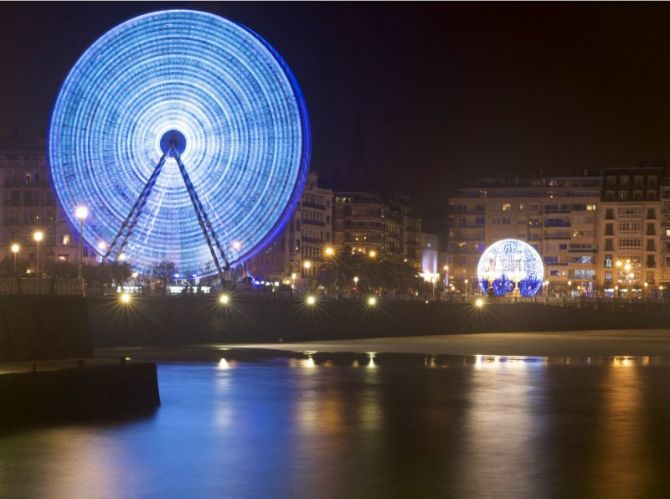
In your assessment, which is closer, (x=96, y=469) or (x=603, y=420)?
(x=96, y=469)

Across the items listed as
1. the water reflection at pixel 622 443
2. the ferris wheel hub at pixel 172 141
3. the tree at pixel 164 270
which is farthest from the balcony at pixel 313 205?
the water reflection at pixel 622 443

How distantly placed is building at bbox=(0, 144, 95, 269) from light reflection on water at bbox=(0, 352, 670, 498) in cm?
9193

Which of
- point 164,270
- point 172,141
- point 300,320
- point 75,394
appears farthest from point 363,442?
point 164,270

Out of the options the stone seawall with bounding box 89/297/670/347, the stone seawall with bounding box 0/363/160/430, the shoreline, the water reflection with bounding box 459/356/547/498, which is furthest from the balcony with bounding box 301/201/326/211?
the stone seawall with bounding box 0/363/160/430

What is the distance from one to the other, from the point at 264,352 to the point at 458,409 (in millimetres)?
28239

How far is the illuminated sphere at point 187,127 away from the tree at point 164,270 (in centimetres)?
1169

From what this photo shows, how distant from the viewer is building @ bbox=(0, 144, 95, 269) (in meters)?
146

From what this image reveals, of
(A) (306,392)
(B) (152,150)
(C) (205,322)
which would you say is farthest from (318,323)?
(A) (306,392)

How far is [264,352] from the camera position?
240ft

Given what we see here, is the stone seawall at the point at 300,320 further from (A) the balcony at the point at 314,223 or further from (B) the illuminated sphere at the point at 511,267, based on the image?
→ (A) the balcony at the point at 314,223

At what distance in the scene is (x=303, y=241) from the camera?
6791 inches

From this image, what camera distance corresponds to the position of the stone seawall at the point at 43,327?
152ft

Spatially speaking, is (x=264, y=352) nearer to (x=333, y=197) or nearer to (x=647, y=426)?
(x=647, y=426)

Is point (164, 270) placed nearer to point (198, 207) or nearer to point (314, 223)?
point (198, 207)
